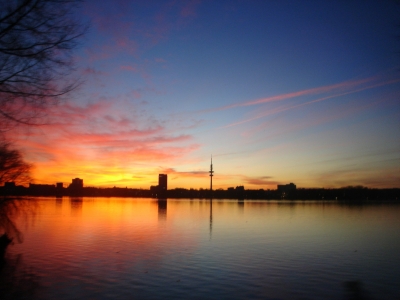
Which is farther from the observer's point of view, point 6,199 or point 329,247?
point 329,247

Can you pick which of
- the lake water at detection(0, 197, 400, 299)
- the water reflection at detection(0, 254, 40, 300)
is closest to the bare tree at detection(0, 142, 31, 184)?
the lake water at detection(0, 197, 400, 299)

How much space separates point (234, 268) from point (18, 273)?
12.1 meters

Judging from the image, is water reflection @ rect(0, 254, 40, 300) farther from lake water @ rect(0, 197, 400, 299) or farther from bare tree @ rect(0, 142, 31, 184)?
bare tree @ rect(0, 142, 31, 184)

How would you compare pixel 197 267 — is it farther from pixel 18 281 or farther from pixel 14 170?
pixel 14 170

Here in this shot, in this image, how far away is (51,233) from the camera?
3659 cm

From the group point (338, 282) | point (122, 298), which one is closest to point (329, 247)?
point (338, 282)

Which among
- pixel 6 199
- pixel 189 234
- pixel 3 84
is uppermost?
pixel 3 84

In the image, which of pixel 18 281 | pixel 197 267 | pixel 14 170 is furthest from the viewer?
pixel 14 170

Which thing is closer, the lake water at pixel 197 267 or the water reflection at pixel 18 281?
the water reflection at pixel 18 281

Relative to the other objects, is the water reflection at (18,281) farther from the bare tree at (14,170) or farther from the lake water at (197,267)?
the bare tree at (14,170)

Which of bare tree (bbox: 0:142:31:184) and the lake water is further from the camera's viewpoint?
bare tree (bbox: 0:142:31:184)

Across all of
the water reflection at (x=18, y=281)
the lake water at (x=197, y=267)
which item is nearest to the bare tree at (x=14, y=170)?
the lake water at (x=197, y=267)

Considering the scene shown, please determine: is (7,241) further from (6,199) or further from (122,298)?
(122,298)

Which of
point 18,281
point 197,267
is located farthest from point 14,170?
point 197,267
